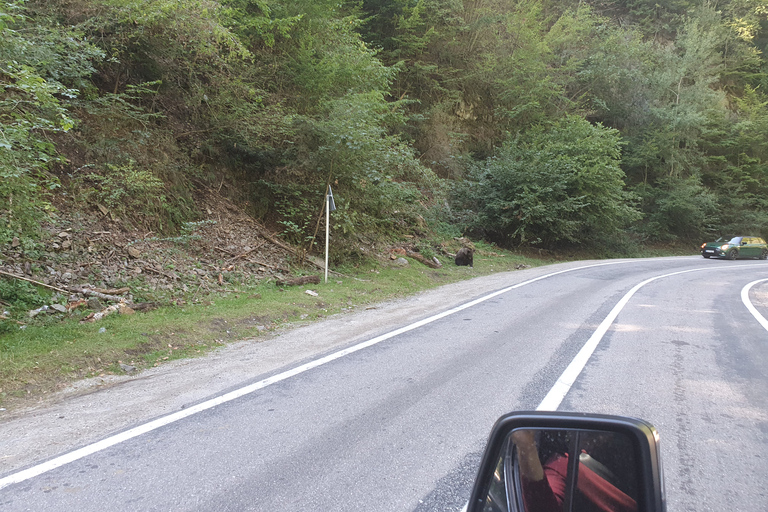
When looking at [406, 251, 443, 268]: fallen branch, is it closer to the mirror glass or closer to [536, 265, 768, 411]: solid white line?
[536, 265, 768, 411]: solid white line

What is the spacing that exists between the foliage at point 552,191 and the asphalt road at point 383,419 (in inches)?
582

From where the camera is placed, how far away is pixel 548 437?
1.60 meters

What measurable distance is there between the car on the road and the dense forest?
4534 millimetres

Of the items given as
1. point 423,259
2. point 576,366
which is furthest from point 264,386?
point 423,259

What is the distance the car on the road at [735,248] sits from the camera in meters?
26.5

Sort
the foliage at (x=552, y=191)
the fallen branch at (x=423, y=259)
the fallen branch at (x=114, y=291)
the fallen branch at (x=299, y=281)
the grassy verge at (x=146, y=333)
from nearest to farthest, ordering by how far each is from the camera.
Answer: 1. the grassy verge at (x=146, y=333)
2. the fallen branch at (x=114, y=291)
3. the fallen branch at (x=299, y=281)
4. the fallen branch at (x=423, y=259)
5. the foliage at (x=552, y=191)

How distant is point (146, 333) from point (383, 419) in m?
4.62

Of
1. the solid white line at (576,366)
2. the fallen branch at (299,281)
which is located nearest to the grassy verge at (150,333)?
the fallen branch at (299,281)

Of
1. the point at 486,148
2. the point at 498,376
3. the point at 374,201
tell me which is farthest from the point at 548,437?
the point at 486,148

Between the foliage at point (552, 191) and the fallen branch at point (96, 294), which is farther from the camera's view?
the foliage at point (552, 191)

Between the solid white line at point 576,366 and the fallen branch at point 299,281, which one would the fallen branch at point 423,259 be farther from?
the solid white line at point 576,366

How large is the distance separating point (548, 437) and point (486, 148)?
1188 inches

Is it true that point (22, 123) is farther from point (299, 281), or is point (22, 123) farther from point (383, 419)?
point (299, 281)

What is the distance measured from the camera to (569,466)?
1480mm
